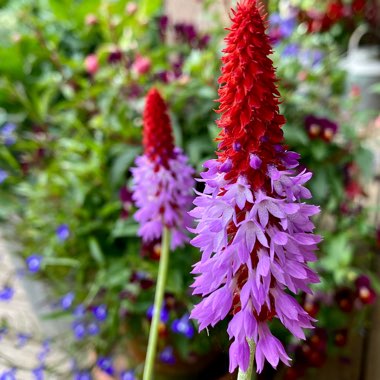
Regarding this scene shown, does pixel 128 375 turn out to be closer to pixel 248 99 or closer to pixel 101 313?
pixel 101 313

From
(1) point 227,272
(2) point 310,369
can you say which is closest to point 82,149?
(2) point 310,369

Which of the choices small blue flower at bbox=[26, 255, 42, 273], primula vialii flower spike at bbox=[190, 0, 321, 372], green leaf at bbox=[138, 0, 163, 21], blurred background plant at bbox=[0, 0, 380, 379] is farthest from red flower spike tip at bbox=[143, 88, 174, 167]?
green leaf at bbox=[138, 0, 163, 21]

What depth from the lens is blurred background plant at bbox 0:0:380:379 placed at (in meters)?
1.15

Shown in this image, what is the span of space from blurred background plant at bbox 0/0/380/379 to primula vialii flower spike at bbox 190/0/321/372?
0.59 meters

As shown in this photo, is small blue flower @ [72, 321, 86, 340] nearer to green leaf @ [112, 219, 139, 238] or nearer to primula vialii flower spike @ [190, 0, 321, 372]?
green leaf @ [112, 219, 139, 238]

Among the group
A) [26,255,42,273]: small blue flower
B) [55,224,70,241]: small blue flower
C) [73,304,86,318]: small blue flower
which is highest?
[55,224,70,241]: small blue flower

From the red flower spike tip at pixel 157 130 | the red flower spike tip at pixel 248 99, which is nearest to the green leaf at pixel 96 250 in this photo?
the red flower spike tip at pixel 157 130

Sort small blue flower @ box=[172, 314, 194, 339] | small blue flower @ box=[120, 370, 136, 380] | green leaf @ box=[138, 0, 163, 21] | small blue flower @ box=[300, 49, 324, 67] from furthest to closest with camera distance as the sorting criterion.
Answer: green leaf @ box=[138, 0, 163, 21] < small blue flower @ box=[300, 49, 324, 67] < small blue flower @ box=[120, 370, 136, 380] < small blue flower @ box=[172, 314, 194, 339]

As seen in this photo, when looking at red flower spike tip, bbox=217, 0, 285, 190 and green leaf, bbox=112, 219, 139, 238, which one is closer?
red flower spike tip, bbox=217, 0, 285, 190

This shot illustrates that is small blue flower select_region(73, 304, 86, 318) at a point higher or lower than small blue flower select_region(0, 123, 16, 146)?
lower

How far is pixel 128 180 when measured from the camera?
131 centimetres

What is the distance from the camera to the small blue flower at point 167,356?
1.07m

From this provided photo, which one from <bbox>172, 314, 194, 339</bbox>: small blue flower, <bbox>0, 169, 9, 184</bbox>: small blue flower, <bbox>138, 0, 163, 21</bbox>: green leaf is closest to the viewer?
<bbox>172, 314, 194, 339</bbox>: small blue flower

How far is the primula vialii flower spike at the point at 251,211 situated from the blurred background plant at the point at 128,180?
595mm
